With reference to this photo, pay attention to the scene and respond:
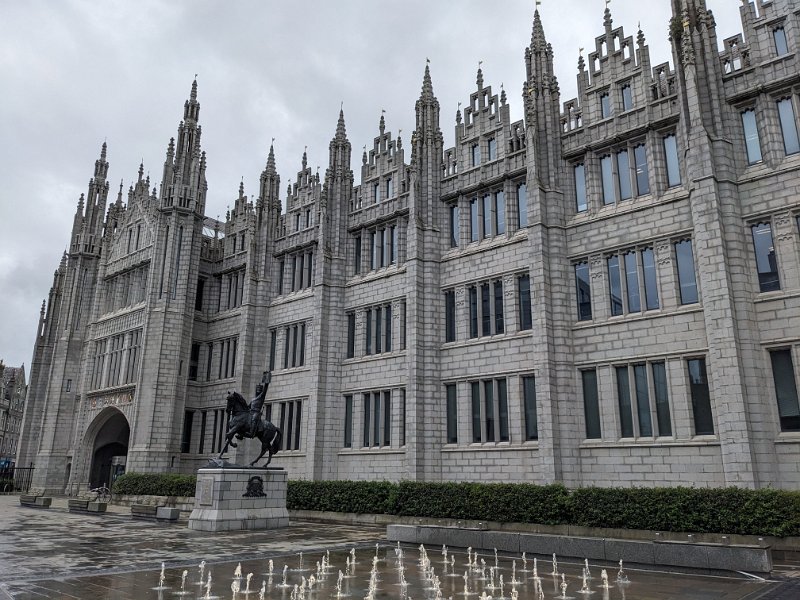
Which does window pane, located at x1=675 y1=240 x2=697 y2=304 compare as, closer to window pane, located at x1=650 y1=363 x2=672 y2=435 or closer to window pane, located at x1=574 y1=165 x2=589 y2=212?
window pane, located at x1=650 y1=363 x2=672 y2=435

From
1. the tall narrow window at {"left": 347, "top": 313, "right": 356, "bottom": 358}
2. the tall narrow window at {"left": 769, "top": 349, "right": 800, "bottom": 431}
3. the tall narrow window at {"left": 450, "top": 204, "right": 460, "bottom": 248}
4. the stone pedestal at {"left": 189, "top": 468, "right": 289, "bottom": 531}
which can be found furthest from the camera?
the tall narrow window at {"left": 347, "top": 313, "right": 356, "bottom": 358}

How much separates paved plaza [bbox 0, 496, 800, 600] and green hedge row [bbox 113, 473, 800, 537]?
3848mm

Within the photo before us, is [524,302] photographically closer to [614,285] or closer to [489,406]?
[614,285]

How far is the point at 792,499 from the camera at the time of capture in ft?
56.7

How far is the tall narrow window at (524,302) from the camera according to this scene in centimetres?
2716

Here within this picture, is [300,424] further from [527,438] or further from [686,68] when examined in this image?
[686,68]

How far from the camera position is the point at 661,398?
22562mm

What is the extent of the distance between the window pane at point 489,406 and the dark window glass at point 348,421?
8.86 meters

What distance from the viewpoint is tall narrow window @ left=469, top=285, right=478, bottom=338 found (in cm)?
2929

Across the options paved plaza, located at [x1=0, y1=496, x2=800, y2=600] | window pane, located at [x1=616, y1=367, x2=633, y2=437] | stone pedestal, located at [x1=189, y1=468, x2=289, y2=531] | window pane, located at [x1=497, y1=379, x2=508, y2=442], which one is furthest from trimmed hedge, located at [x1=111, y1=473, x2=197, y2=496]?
window pane, located at [x1=616, y1=367, x2=633, y2=437]

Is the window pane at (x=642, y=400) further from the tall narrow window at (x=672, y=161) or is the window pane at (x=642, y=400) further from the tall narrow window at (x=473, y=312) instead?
the tall narrow window at (x=473, y=312)

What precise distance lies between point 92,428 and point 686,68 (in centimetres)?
4429

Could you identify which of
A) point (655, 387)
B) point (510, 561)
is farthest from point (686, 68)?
point (510, 561)

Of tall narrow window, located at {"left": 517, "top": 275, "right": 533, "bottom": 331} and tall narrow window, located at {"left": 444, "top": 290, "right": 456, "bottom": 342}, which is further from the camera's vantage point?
tall narrow window, located at {"left": 444, "top": 290, "right": 456, "bottom": 342}
